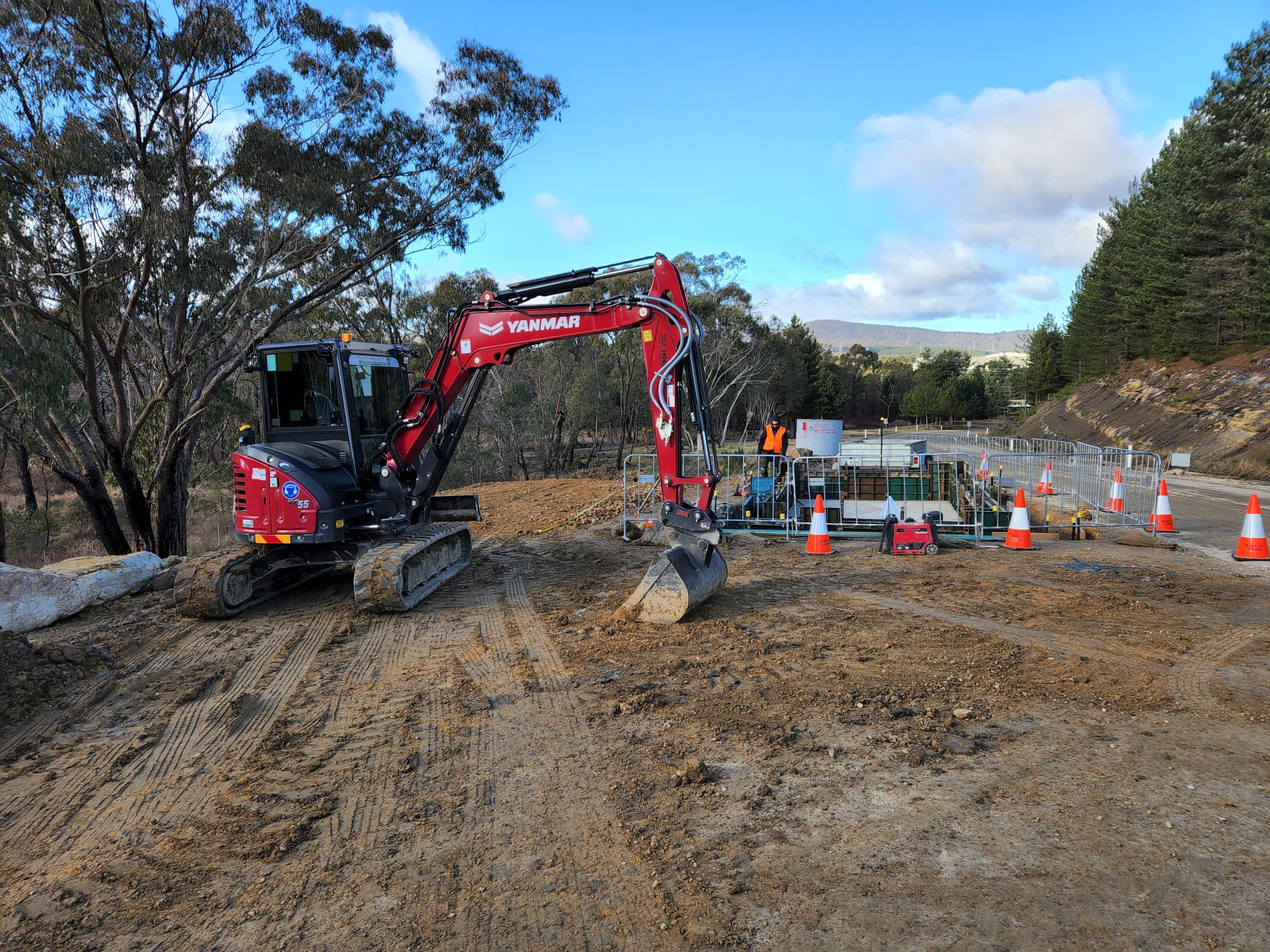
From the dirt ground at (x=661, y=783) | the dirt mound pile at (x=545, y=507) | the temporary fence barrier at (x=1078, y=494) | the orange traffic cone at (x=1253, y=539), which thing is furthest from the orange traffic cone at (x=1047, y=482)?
the dirt mound pile at (x=545, y=507)

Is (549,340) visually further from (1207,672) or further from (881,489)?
(881,489)

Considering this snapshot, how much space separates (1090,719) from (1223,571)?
6.33 m

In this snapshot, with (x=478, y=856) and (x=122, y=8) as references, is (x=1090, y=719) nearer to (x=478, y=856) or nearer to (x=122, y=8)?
(x=478, y=856)

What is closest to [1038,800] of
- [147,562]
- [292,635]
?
[292,635]

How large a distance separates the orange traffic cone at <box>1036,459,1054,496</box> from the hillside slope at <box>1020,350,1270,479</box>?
11.3m

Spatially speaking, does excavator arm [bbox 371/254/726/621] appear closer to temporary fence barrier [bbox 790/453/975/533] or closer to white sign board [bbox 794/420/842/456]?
temporary fence barrier [bbox 790/453/975/533]

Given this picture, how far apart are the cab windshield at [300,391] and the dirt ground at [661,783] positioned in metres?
2.52

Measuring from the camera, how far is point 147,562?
1039 centimetres

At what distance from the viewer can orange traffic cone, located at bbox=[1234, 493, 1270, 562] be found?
400 inches

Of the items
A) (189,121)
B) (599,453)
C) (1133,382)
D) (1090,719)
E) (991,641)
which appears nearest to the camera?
(1090,719)

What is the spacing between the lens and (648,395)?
8883 millimetres

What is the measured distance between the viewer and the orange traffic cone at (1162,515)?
40.2 ft

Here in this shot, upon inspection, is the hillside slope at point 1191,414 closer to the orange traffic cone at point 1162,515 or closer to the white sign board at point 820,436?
the orange traffic cone at point 1162,515

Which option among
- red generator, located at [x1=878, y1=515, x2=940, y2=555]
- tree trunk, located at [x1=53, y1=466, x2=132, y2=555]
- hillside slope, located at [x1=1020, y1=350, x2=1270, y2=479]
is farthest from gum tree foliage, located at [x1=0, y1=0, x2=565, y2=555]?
hillside slope, located at [x1=1020, y1=350, x2=1270, y2=479]
